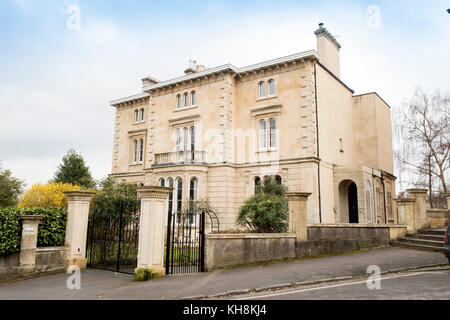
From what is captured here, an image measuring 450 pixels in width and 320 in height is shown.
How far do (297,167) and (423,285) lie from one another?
42.9 feet

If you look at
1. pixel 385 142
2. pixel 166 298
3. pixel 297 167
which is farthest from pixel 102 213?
pixel 385 142

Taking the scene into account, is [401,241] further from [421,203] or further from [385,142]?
[385,142]

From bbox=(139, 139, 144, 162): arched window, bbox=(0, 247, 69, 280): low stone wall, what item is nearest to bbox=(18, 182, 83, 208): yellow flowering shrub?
bbox=(139, 139, 144, 162): arched window

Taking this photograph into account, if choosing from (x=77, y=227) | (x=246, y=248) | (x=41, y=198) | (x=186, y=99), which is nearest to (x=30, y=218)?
(x=77, y=227)

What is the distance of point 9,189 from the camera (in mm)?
28109

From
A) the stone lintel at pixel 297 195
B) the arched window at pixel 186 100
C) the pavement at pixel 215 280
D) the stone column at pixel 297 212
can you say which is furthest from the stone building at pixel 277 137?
the pavement at pixel 215 280

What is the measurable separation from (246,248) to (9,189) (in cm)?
2439

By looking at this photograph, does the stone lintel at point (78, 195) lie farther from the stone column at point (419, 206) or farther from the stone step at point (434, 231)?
the stone step at point (434, 231)

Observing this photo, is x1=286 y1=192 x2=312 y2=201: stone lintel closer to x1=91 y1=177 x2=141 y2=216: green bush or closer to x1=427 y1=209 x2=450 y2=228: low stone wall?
x1=91 y1=177 x2=141 y2=216: green bush

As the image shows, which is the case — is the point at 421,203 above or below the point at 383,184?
below

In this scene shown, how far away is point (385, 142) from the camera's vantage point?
26.2 m

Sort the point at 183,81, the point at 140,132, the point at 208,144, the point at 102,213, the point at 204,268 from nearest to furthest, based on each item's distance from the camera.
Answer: the point at 204,268
the point at 102,213
the point at 208,144
the point at 183,81
the point at 140,132

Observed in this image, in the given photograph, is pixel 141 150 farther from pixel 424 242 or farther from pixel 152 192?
pixel 424 242

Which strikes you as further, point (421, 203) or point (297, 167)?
point (297, 167)
